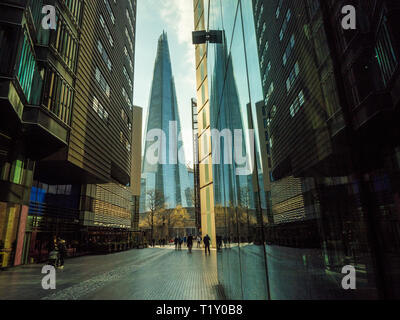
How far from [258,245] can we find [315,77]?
7.36 feet

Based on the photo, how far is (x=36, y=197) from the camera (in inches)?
803

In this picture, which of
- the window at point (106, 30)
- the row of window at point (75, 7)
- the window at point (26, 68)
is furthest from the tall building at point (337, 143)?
the window at point (106, 30)

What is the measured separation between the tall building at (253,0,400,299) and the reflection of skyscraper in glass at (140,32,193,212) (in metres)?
109

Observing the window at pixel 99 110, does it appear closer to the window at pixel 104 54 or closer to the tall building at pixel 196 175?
the window at pixel 104 54

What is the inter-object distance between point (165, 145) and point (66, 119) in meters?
106

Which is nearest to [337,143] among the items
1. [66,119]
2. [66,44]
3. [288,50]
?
[288,50]

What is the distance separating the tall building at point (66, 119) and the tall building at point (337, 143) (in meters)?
12.3

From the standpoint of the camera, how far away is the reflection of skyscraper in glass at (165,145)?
11500 centimetres

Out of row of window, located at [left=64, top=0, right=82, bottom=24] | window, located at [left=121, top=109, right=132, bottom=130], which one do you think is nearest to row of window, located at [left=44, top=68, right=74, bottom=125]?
row of window, located at [left=64, top=0, right=82, bottom=24]

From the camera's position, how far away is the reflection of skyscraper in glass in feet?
377

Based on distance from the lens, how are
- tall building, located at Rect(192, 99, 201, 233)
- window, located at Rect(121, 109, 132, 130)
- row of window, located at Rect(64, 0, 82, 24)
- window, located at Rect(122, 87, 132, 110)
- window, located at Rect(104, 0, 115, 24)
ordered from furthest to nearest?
1. tall building, located at Rect(192, 99, 201, 233)
2. window, located at Rect(122, 87, 132, 110)
3. window, located at Rect(121, 109, 132, 130)
4. window, located at Rect(104, 0, 115, 24)
5. row of window, located at Rect(64, 0, 82, 24)

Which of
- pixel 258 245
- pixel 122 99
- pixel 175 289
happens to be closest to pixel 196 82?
pixel 122 99

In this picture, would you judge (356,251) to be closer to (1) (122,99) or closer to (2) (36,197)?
(2) (36,197)

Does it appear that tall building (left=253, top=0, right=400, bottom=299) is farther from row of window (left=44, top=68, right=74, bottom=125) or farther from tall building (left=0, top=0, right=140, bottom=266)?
row of window (left=44, top=68, right=74, bottom=125)
